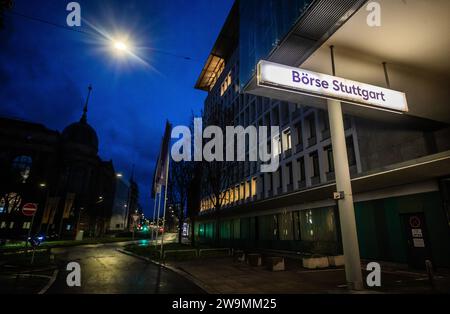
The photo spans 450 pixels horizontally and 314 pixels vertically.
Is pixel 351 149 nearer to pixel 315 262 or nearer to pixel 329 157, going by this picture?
pixel 329 157

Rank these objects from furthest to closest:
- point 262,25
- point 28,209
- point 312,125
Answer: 1. point 312,125
2. point 28,209
3. point 262,25

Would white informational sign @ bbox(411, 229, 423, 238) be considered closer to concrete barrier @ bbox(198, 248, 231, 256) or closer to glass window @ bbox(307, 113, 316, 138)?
glass window @ bbox(307, 113, 316, 138)

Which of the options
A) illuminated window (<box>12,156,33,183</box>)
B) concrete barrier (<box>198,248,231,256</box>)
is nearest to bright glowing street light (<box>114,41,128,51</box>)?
concrete barrier (<box>198,248,231,256</box>)

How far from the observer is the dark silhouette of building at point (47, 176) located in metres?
46.3

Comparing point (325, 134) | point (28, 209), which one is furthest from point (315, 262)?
point (28, 209)

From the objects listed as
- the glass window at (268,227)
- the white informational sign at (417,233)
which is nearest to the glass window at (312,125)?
the glass window at (268,227)

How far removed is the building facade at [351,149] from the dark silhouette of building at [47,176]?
3587 cm

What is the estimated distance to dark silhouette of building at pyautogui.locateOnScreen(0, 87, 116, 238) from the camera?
46.3 meters

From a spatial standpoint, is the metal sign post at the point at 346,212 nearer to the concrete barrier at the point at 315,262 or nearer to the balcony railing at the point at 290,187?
the concrete barrier at the point at 315,262

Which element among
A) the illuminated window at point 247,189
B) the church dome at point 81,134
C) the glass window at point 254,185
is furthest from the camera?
the church dome at point 81,134

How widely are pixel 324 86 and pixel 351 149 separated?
1322 centimetres

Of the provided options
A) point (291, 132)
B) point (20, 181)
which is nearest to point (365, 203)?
point (291, 132)

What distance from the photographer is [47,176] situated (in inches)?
2062

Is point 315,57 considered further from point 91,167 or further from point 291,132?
point 91,167
